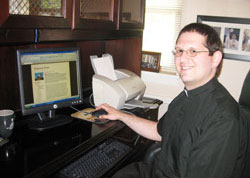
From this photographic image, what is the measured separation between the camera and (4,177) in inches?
42.0

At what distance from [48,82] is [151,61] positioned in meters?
1.30

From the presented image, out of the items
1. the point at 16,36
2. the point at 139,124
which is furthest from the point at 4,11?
the point at 139,124

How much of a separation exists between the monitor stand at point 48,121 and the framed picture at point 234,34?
142cm

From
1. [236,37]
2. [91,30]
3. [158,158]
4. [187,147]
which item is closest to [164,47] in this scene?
[236,37]

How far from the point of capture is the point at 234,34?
219 cm

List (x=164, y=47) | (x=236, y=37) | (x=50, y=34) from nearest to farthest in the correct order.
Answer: (x=50, y=34), (x=236, y=37), (x=164, y=47)

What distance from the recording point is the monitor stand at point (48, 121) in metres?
1.52

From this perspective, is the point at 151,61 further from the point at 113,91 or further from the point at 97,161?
the point at 97,161

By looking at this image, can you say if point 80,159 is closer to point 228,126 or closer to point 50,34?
point 50,34

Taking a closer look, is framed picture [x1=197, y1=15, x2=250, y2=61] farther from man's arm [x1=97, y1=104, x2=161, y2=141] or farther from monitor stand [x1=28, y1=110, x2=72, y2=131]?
monitor stand [x1=28, y1=110, x2=72, y2=131]

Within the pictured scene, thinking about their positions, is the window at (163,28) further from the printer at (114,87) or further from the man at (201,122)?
the man at (201,122)

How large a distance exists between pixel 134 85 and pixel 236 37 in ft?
3.11

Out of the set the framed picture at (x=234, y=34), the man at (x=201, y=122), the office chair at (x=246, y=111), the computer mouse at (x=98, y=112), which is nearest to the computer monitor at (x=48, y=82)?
the computer mouse at (x=98, y=112)

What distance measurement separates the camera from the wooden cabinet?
3.63ft
